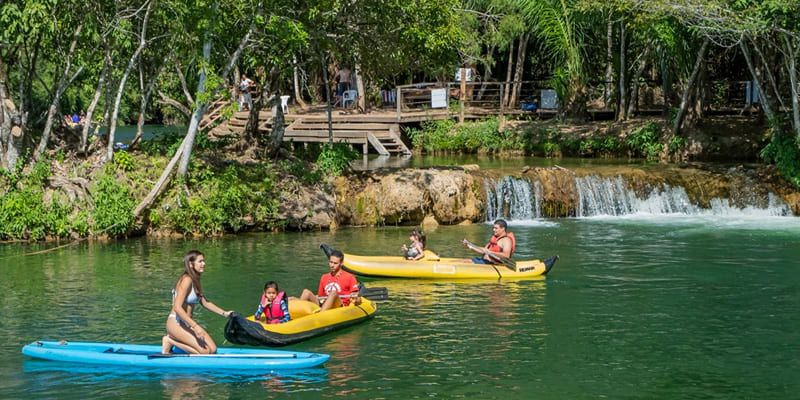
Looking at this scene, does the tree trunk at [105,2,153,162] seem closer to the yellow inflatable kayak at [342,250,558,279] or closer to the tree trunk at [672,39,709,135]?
the yellow inflatable kayak at [342,250,558,279]

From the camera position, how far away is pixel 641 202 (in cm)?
2986

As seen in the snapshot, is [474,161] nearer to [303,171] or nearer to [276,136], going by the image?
[276,136]

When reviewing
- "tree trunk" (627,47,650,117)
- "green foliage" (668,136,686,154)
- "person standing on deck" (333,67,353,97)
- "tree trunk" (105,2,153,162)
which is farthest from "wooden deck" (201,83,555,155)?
"tree trunk" (105,2,153,162)

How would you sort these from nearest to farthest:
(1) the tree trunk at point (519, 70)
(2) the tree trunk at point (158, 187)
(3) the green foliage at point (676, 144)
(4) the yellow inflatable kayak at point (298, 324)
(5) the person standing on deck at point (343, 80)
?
(4) the yellow inflatable kayak at point (298, 324) < (2) the tree trunk at point (158, 187) < (3) the green foliage at point (676, 144) < (1) the tree trunk at point (519, 70) < (5) the person standing on deck at point (343, 80)

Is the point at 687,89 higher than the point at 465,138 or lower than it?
higher

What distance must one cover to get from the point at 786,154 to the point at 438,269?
43.9ft

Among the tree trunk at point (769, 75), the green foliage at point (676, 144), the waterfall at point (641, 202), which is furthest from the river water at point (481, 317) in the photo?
the green foliage at point (676, 144)

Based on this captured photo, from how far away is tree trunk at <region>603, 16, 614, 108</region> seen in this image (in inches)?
1597

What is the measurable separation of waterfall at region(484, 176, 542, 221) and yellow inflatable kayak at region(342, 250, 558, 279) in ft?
25.5

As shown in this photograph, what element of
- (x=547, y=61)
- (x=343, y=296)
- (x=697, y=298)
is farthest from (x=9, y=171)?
(x=547, y=61)

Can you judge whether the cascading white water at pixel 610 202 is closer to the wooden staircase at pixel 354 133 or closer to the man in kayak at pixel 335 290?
the man in kayak at pixel 335 290

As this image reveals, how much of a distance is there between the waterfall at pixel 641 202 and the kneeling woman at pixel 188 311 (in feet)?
54.6

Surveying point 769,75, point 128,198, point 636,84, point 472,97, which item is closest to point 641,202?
point 769,75

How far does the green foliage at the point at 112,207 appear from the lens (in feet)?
81.6
